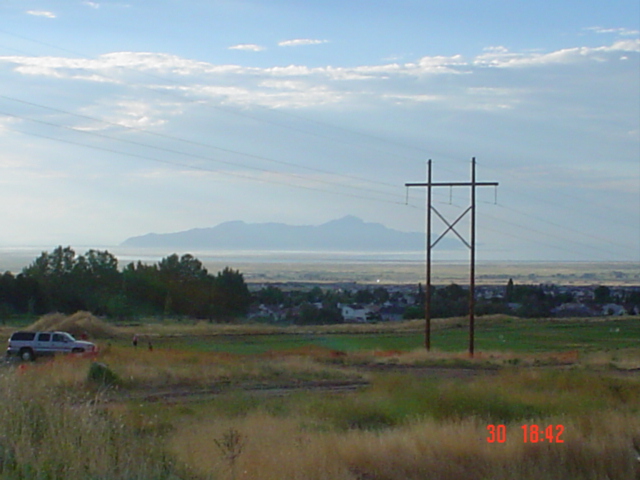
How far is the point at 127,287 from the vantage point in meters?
110

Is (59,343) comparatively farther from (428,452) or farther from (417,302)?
(417,302)

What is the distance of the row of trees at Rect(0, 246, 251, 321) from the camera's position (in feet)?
327

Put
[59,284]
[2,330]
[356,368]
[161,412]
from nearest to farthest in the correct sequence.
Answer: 1. [161,412]
2. [356,368]
3. [2,330]
4. [59,284]

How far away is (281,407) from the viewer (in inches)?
765

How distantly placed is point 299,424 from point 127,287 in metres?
97.1

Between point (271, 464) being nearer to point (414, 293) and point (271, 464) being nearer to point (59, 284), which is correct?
point (59, 284)

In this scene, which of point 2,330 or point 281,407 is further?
point 2,330

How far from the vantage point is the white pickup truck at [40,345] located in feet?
134

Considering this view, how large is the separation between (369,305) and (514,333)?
53.2 metres

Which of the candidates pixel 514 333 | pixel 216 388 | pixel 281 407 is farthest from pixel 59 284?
pixel 281 407

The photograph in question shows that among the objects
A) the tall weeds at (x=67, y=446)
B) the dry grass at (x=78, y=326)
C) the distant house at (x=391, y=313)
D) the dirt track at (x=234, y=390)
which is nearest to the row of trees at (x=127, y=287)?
the distant house at (x=391, y=313)

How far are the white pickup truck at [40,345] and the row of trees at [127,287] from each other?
57924 mm

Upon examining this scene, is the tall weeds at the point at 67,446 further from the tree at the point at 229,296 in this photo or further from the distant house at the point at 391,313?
the distant house at the point at 391,313

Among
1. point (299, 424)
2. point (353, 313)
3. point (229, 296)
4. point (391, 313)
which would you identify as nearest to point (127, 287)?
point (229, 296)
